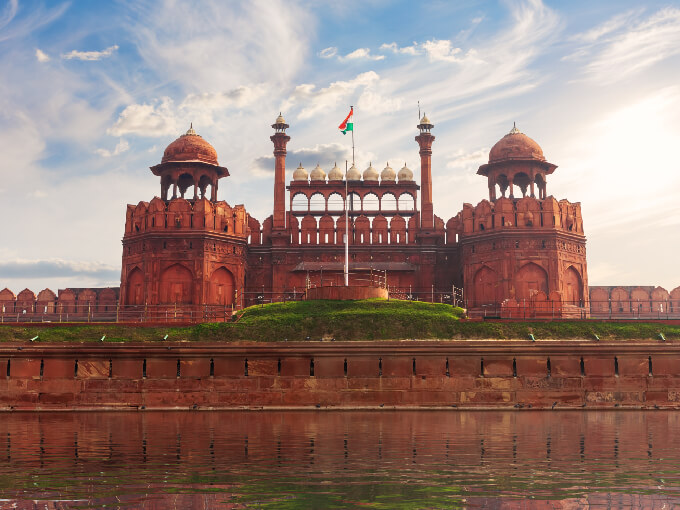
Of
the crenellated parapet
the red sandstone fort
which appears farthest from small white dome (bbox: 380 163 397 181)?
the crenellated parapet

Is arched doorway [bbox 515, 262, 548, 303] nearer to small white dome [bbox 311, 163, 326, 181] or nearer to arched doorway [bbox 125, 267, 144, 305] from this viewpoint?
small white dome [bbox 311, 163, 326, 181]

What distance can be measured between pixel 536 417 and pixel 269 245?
2571 centimetres

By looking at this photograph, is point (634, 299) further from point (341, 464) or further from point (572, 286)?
point (341, 464)

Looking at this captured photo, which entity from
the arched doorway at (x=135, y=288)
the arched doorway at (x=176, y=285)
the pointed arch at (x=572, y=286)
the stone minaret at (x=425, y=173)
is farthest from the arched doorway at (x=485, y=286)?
the arched doorway at (x=135, y=288)

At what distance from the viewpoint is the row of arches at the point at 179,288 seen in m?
39.5

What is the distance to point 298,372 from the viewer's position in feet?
86.5

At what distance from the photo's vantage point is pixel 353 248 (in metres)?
44.3

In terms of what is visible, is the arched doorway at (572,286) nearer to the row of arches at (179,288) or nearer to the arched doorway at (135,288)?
the row of arches at (179,288)

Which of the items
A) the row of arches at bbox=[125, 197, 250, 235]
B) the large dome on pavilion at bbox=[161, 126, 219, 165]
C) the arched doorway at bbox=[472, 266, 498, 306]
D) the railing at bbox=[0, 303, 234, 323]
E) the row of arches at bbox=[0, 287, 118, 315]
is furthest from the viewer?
the large dome on pavilion at bbox=[161, 126, 219, 165]

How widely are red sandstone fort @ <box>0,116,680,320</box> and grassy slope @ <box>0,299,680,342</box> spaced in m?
7.50

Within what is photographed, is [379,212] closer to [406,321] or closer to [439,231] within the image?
[439,231]

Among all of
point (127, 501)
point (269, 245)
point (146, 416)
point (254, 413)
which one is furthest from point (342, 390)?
point (269, 245)

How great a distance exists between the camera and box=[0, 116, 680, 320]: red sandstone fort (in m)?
39.9

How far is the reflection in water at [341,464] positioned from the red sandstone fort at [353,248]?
1912 cm
